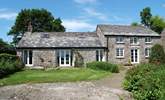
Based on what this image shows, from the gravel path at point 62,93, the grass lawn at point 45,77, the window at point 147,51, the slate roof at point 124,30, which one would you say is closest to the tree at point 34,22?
the slate roof at point 124,30

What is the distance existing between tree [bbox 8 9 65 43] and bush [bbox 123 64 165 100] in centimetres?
5521

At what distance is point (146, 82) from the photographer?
21266 millimetres

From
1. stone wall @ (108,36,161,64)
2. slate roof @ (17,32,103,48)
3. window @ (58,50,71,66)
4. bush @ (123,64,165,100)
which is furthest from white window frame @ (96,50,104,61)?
bush @ (123,64,165,100)

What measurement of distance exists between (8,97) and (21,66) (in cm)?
2283

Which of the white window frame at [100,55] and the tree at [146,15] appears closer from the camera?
the white window frame at [100,55]

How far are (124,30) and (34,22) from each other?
30838 mm

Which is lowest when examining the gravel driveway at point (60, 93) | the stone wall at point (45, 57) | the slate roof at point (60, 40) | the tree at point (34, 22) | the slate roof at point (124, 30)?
the gravel driveway at point (60, 93)

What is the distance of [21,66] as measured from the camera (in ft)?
142

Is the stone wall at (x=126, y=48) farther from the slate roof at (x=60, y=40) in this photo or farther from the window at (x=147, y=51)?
the slate roof at (x=60, y=40)

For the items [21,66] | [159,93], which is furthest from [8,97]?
[21,66]

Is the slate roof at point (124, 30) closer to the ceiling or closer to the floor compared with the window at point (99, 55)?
closer to the ceiling

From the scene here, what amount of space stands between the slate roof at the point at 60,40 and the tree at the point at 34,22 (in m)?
25.0

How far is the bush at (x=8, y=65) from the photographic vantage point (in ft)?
111

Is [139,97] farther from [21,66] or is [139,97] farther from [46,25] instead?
[46,25]
